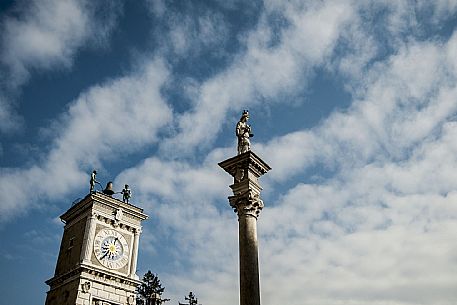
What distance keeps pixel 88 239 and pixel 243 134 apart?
80.6ft

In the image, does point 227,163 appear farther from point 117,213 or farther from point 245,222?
point 117,213

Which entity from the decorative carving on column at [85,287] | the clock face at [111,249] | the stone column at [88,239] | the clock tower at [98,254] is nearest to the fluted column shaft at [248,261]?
the decorative carving on column at [85,287]

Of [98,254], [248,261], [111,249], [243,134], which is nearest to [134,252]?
[111,249]

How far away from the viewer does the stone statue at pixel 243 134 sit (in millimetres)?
15941

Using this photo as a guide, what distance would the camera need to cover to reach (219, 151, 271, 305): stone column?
1287cm

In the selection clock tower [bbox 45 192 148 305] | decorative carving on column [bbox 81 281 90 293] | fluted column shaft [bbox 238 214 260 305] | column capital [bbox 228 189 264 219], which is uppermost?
clock tower [bbox 45 192 148 305]

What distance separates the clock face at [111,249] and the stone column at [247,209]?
2476cm

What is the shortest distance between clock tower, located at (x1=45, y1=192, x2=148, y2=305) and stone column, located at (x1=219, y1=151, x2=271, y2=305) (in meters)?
24.1

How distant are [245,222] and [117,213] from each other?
27344 mm

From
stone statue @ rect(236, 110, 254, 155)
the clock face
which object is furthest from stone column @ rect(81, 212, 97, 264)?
stone statue @ rect(236, 110, 254, 155)

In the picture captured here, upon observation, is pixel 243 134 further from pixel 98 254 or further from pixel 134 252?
pixel 134 252

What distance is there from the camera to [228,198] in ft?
48.8

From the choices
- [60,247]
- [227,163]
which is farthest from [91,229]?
[227,163]

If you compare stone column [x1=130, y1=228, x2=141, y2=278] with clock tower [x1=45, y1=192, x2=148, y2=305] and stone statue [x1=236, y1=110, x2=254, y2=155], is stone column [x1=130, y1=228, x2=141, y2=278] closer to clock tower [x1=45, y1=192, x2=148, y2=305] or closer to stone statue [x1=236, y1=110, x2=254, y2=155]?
clock tower [x1=45, y1=192, x2=148, y2=305]
